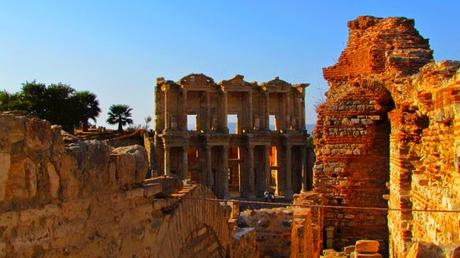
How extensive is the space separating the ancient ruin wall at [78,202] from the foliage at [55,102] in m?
33.2

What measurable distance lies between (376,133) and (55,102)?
3141cm

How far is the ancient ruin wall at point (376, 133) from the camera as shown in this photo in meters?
9.19

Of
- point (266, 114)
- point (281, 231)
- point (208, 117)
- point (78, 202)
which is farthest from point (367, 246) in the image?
point (266, 114)

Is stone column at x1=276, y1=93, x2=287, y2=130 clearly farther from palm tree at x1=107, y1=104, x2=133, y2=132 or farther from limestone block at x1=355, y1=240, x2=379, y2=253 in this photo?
limestone block at x1=355, y1=240, x2=379, y2=253

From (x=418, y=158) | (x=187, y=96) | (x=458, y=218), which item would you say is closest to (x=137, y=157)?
(x=458, y=218)

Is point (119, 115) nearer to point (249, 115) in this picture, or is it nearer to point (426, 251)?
point (249, 115)

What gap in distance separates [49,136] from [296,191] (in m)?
38.8

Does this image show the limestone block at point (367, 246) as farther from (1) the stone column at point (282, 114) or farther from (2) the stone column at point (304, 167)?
(1) the stone column at point (282, 114)

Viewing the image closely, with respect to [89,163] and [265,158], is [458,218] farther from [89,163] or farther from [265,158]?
[265,158]

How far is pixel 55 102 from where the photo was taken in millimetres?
39156

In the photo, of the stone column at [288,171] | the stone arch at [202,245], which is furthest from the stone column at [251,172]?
the stone arch at [202,245]

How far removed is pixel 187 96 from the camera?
1555 inches

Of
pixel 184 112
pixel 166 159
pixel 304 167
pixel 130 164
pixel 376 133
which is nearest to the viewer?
pixel 130 164

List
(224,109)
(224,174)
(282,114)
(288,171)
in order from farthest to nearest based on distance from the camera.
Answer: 1. (282,114)
2. (288,171)
3. (224,109)
4. (224,174)
